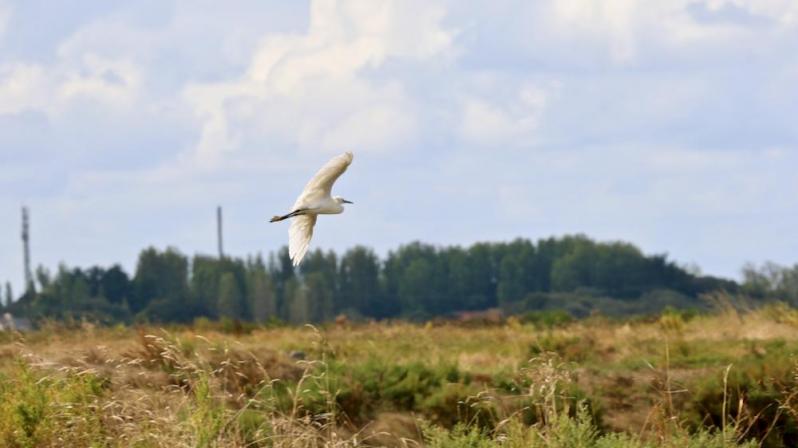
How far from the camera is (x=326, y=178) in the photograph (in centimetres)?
1484

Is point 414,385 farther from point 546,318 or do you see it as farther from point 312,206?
point 546,318

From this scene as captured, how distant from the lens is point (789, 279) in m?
79.6

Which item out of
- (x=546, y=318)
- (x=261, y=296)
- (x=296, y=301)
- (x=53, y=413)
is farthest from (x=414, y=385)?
(x=261, y=296)

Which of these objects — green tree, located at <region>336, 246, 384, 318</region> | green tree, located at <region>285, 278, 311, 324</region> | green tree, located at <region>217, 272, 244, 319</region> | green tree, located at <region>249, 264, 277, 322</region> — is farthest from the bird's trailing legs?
→ green tree, located at <region>336, 246, 384, 318</region>

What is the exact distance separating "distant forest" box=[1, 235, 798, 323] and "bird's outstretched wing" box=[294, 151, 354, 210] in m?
57.4

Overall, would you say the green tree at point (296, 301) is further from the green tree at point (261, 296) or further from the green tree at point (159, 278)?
the green tree at point (159, 278)

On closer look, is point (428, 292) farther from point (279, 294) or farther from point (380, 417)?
point (380, 417)

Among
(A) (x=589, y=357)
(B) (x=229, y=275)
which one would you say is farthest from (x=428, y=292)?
(A) (x=589, y=357)

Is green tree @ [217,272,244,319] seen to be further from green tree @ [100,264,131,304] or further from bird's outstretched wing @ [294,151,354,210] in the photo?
bird's outstretched wing @ [294,151,354,210]

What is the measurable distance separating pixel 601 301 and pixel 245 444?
242ft

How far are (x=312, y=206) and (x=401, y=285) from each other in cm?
7909

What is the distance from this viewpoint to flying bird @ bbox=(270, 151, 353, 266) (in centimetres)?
1471

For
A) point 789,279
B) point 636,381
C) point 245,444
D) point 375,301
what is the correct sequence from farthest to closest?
point 375,301, point 789,279, point 636,381, point 245,444

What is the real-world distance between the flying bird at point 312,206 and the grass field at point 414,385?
1.06 m
